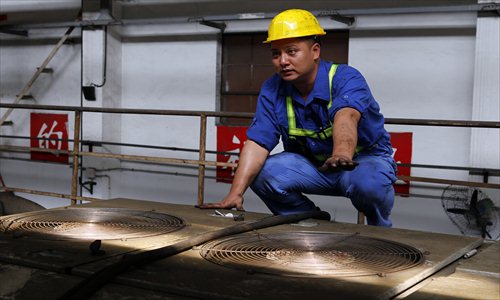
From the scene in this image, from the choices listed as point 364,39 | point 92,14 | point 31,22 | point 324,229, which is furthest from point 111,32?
point 324,229

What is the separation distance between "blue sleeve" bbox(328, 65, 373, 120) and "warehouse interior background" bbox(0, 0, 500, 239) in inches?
129

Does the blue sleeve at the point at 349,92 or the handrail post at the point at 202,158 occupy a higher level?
the blue sleeve at the point at 349,92

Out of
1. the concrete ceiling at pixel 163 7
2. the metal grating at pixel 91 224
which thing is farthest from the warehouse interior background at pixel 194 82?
the metal grating at pixel 91 224

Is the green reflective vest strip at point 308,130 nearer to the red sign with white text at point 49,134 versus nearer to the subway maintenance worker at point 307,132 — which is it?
the subway maintenance worker at point 307,132

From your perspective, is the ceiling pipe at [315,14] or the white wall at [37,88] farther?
the white wall at [37,88]

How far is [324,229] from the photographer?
287cm

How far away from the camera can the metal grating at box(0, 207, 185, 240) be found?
2619mm

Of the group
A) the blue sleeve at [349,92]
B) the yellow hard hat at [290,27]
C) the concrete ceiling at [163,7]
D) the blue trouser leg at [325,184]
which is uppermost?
the concrete ceiling at [163,7]

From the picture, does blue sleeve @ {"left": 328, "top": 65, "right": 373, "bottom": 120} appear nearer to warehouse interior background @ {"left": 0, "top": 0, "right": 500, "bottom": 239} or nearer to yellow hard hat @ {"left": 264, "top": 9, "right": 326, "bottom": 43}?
yellow hard hat @ {"left": 264, "top": 9, "right": 326, "bottom": 43}

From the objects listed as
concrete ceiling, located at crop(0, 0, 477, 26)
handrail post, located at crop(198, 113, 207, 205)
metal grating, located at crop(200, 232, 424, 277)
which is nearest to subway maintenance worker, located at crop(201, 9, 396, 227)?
metal grating, located at crop(200, 232, 424, 277)

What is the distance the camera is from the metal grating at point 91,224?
8.59ft

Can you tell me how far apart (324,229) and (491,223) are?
3530 millimetres

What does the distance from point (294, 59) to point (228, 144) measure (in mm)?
4566

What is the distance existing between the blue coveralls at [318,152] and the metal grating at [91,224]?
2.23ft
